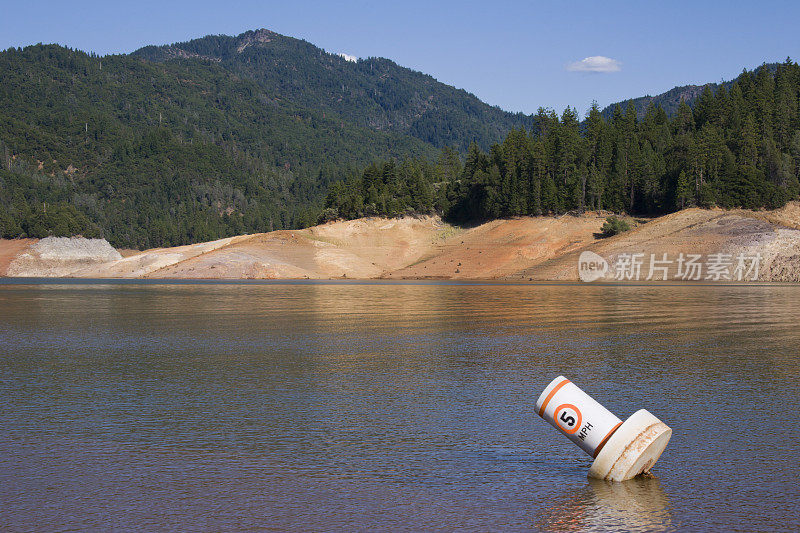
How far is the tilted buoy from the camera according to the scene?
34.8ft

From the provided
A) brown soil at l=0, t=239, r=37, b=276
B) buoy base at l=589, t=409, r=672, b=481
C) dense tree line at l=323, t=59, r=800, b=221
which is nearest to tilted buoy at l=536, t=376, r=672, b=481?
buoy base at l=589, t=409, r=672, b=481

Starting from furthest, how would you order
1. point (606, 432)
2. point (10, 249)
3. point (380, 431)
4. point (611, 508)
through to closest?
point (10, 249), point (380, 431), point (606, 432), point (611, 508)

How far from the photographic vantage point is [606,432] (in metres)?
10.8

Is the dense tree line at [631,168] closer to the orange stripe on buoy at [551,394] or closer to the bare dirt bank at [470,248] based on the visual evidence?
the bare dirt bank at [470,248]

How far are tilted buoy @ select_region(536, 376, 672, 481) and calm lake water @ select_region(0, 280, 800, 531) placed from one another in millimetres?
318

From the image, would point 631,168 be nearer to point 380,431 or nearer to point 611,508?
point 380,431

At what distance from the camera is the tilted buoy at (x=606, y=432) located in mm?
10609

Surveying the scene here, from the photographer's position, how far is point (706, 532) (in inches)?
354

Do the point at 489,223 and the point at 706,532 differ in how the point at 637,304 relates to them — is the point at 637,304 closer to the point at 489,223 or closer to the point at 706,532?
the point at 706,532

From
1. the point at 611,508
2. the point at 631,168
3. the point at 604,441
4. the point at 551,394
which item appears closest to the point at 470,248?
the point at 631,168

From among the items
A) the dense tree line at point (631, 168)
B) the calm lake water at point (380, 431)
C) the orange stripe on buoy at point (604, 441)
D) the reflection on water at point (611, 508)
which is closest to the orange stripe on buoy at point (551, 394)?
the orange stripe on buoy at point (604, 441)

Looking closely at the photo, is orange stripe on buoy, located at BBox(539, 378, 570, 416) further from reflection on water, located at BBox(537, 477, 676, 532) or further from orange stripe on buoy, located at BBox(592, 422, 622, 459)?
reflection on water, located at BBox(537, 477, 676, 532)

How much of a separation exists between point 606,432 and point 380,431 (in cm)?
467

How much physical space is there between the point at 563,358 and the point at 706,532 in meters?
14.3
